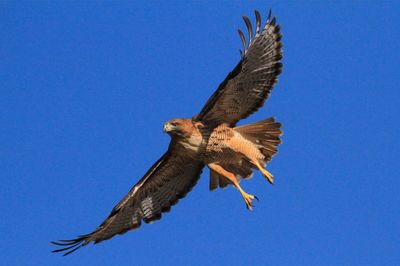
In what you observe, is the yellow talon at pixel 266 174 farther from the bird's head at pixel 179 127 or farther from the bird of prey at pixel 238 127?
the bird's head at pixel 179 127

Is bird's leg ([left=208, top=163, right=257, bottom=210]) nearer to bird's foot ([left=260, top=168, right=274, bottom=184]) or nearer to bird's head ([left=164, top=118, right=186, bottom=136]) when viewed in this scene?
bird's foot ([left=260, top=168, right=274, bottom=184])

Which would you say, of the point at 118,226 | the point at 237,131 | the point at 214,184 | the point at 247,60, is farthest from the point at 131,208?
the point at 247,60

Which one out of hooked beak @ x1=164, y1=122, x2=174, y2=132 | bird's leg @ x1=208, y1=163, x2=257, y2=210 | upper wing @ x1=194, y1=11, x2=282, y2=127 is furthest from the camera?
bird's leg @ x1=208, y1=163, x2=257, y2=210

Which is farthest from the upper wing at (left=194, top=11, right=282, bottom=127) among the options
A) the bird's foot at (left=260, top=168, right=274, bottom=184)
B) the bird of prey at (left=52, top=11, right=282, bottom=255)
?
the bird's foot at (left=260, top=168, right=274, bottom=184)

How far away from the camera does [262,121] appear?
12.9 meters

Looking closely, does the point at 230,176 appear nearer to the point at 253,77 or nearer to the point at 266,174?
the point at 266,174

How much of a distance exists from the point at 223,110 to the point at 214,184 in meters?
1.36

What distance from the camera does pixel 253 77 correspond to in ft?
42.2

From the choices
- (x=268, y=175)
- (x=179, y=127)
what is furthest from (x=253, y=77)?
(x=268, y=175)

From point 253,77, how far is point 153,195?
2718mm

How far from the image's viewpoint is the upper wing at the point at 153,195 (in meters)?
13.6

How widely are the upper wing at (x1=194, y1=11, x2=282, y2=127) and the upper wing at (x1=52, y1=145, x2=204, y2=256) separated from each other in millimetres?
1184

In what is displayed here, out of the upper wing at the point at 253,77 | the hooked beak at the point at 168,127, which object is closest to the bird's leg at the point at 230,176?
the upper wing at the point at 253,77

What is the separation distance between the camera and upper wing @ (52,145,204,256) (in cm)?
1365
